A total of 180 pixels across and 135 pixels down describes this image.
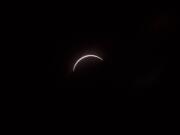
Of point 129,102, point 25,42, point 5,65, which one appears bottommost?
point 129,102

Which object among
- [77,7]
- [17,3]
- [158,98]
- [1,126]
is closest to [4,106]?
[1,126]

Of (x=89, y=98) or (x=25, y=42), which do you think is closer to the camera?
(x=89, y=98)

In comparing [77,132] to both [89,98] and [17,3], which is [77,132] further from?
[17,3]

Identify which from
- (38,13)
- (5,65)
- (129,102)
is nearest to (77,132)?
(129,102)

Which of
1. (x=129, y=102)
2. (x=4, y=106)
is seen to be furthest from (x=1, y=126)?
(x=129, y=102)

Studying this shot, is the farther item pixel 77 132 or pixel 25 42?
pixel 25 42

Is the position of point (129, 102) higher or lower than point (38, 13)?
lower

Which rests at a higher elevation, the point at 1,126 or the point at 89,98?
the point at 89,98

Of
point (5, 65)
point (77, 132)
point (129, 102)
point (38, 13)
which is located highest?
point (38, 13)

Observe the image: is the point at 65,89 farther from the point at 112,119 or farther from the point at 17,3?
the point at 17,3
